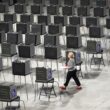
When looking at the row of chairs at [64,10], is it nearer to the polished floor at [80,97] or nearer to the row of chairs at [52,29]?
the row of chairs at [52,29]

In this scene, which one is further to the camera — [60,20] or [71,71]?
[60,20]

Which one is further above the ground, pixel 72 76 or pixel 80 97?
pixel 72 76

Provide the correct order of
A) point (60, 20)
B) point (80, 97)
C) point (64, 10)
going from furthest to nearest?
point (64, 10), point (60, 20), point (80, 97)

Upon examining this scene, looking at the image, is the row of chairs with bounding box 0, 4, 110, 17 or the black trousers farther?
the row of chairs with bounding box 0, 4, 110, 17

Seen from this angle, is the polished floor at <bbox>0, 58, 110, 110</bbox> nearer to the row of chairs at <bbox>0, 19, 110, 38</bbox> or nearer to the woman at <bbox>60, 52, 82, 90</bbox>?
A: the woman at <bbox>60, 52, 82, 90</bbox>

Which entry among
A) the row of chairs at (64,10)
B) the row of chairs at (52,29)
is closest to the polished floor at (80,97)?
the row of chairs at (52,29)

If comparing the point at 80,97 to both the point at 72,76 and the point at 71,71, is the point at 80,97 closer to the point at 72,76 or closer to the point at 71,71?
the point at 72,76

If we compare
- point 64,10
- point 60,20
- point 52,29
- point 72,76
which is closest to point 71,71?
point 72,76

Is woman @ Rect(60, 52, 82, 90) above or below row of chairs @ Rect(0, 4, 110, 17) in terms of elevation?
below

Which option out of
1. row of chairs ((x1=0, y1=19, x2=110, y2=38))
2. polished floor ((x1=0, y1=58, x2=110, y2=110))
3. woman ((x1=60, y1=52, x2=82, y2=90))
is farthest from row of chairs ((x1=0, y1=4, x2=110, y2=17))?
woman ((x1=60, y1=52, x2=82, y2=90))

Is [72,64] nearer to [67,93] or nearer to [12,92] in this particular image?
[67,93]

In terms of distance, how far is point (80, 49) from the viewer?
23.0 metres

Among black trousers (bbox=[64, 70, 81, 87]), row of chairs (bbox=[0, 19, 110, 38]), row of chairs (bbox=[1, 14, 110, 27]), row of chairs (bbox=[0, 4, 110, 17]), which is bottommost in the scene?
black trousers (bbox=[64, 70, 81, 87])

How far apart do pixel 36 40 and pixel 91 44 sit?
2679mm
